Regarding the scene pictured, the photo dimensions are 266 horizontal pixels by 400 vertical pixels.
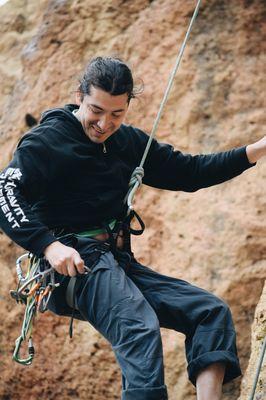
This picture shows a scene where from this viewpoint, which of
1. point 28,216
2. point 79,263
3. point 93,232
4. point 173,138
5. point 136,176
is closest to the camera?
point 79,263

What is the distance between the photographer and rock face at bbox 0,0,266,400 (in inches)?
235

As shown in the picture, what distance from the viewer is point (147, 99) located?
679 centimetres

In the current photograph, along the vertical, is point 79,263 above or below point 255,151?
above

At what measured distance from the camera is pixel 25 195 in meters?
3.69

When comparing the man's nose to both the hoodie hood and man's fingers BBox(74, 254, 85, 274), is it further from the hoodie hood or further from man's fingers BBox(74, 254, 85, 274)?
man's fingers BBox(74, 254, 85, 274)

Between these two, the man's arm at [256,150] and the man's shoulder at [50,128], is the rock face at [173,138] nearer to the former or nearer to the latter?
the man's arm at [256,150]

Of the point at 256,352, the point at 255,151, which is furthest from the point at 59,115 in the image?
the point at 256,352

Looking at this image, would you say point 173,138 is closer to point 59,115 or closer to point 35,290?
point 59,115

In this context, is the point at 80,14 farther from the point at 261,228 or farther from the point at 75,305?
the point at 75,305

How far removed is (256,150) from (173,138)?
8.50ft

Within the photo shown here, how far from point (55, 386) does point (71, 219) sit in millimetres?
3127

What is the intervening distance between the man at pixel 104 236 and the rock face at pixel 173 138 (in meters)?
2.05

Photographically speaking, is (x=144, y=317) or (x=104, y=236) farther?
(x=104, y=236)

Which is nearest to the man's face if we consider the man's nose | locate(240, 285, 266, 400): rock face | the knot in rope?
the man's nose
